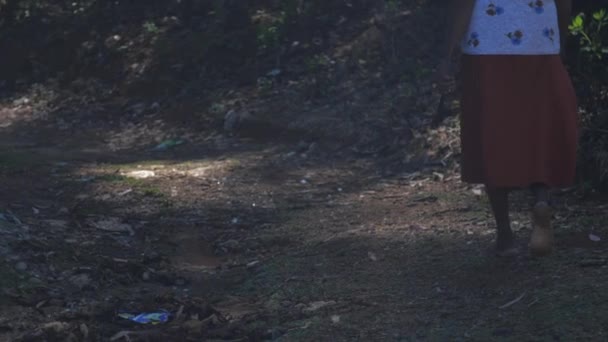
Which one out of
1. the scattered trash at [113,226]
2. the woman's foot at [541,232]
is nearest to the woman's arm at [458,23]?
the woman's foot at [541,232]

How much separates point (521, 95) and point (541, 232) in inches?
22.9

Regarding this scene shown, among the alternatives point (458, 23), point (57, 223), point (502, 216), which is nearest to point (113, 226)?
point (57, 223)

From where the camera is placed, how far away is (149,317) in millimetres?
4492

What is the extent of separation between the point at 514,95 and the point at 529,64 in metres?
0.14

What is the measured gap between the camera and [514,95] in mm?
4383

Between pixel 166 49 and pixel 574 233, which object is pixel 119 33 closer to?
pixel 166 49

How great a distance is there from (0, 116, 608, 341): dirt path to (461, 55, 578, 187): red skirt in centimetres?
48

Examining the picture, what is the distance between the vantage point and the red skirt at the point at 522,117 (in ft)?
14.4

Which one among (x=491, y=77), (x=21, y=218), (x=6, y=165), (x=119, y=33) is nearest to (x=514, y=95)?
(x=491, y=77)

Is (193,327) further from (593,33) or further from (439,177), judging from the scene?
(439,177)

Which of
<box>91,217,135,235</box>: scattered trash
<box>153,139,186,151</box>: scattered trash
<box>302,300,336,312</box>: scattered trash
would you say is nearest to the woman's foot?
<box>302,300,336,312</box>: scattered trash

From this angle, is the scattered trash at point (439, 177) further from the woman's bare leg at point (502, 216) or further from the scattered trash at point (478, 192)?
the woman's bare leg at point (502, 216)

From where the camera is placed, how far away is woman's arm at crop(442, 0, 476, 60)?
4.39 meters

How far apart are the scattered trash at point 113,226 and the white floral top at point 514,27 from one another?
2705 millimetres
